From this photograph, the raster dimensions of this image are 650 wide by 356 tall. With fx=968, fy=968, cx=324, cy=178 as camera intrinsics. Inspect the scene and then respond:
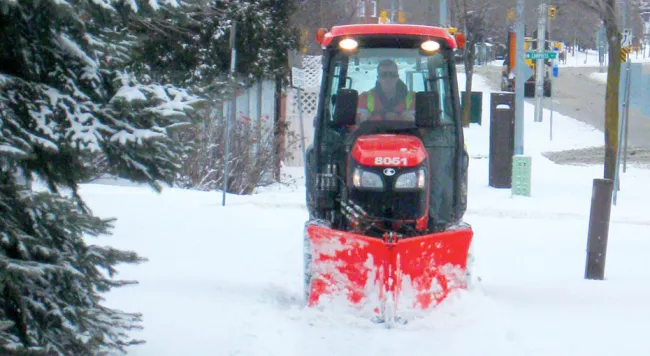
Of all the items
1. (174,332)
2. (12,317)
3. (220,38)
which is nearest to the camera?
(12,317)

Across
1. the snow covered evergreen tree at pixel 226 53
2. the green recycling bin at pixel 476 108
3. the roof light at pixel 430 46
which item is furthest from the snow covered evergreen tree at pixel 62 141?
the green recycling bin at pixel 476 108

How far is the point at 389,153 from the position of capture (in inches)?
284

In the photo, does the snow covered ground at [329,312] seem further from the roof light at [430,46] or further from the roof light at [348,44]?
the roof light at [348,44]

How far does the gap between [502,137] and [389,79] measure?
33.5ft

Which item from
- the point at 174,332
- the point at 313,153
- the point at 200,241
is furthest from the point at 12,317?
Answer: the point at 200,241

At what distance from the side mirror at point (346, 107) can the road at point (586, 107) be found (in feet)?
60.4

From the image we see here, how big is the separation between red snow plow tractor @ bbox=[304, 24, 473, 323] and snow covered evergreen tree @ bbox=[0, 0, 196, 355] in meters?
2.64

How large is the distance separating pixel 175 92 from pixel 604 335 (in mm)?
3793

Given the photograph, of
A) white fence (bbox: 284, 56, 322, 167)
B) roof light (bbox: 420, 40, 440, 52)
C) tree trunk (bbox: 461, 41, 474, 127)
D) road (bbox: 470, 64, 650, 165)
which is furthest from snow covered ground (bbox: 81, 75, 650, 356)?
tree trunk (bbox: 461, 41, 474, 127)

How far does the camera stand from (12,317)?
15.0 feet

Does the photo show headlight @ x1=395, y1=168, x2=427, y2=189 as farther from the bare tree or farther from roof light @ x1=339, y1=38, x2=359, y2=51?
the bare tree

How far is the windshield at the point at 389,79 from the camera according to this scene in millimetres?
7844

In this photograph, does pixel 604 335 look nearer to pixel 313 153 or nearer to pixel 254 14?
pixel 313 153

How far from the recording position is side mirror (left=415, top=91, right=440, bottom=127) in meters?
7.51
